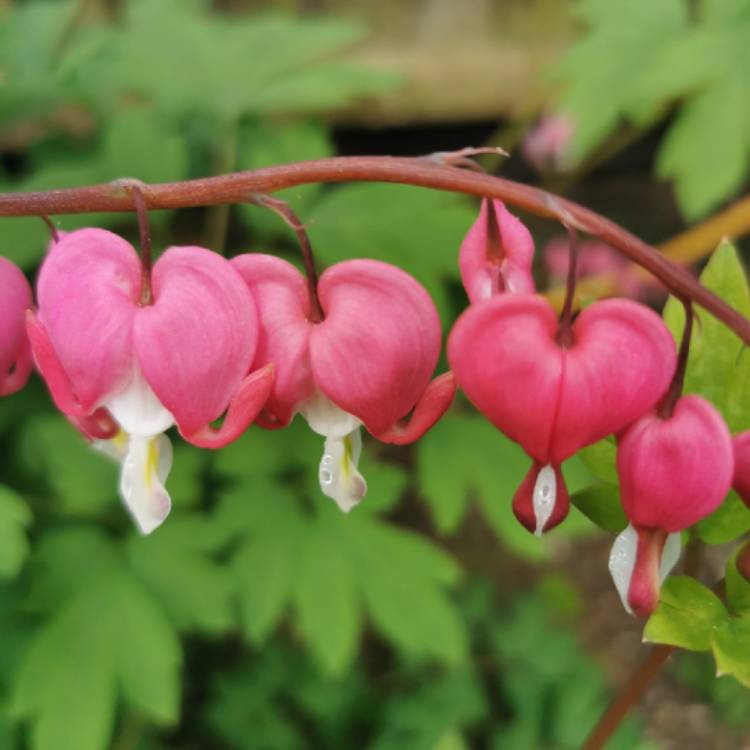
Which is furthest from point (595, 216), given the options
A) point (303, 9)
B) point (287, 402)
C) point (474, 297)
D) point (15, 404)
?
point (303, 9)

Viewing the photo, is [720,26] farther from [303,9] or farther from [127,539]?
[303,9]

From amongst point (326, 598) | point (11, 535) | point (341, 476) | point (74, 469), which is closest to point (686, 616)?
point (341, 476)

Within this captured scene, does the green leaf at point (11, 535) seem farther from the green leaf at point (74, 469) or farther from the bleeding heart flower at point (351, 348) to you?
the bleeding heart flower at point (351, 348)

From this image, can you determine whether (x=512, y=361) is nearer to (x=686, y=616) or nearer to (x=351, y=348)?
(x=351, y=348)

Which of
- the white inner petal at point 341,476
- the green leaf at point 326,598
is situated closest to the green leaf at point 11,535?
the green leaf at point 326,598

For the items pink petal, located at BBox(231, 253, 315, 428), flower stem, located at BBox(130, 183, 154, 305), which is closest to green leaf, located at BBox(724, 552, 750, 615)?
pink petal, located at BBox(231, 253, 315, 428)
